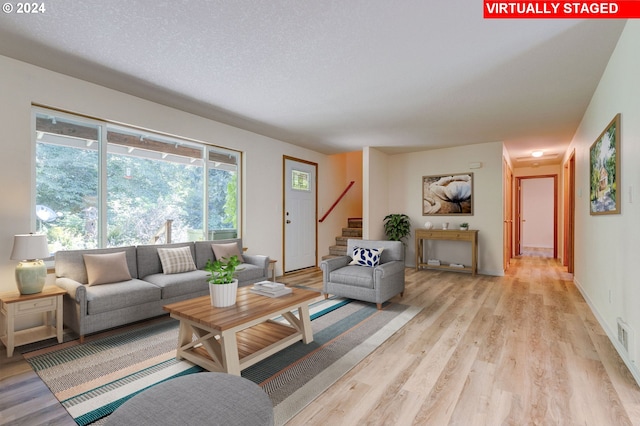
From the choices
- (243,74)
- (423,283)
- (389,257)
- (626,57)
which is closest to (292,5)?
(243,74)

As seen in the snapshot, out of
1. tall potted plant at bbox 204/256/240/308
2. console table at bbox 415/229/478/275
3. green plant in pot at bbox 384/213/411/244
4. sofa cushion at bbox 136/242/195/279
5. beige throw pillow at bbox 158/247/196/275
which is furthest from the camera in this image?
green plant in pot at bbox 384/213/411/244

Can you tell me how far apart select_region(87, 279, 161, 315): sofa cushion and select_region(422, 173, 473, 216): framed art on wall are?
5.33 meters

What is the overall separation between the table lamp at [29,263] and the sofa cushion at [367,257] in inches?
130

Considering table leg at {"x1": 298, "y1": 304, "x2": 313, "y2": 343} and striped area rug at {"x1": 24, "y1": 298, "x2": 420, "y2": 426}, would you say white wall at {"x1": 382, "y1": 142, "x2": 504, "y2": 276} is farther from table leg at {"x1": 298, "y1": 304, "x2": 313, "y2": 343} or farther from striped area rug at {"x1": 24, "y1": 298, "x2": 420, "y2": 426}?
table leg at {"x1": 298, "y1": 304, "x2": 313, "y2": 343}

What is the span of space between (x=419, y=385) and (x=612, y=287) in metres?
2.16

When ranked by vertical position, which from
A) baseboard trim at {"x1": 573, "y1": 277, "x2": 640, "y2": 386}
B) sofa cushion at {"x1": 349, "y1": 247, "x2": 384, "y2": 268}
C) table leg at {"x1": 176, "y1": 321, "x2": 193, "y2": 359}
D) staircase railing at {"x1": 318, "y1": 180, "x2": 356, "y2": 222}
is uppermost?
staircase railing at {"x1": 318, "y1": 180, "x2": 356, "y2": 222}

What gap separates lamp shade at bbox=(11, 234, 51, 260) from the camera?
2598mm

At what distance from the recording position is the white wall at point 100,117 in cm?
278

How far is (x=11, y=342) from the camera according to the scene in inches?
94.7

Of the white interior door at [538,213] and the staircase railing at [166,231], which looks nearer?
the staircase railing at [166,231]

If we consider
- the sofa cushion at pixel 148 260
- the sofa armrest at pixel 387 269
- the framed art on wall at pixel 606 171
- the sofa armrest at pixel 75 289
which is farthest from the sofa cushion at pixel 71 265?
the framed art on wall at pixel 606 171

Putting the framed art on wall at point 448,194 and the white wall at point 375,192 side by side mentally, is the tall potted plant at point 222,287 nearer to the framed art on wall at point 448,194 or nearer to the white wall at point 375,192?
the white wall at point 375,192

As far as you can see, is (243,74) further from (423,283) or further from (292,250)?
(423,283)

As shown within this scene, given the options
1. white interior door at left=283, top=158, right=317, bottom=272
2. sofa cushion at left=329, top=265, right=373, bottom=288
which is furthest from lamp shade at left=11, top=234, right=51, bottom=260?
white interior door at left=283, top=158, right=317, bottom=272
